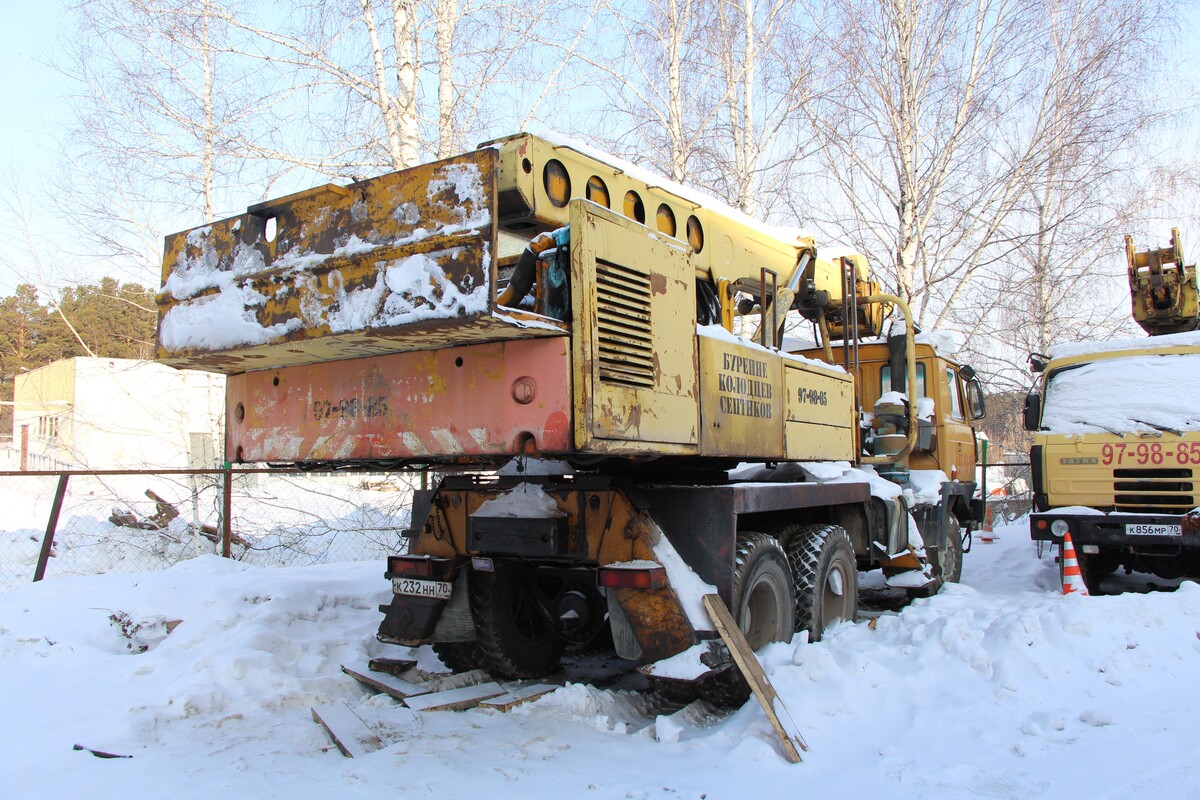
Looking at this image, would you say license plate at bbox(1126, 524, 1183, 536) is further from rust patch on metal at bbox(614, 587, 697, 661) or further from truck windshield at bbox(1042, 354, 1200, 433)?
rust patch on metal at bbox(614, 587, 697, 661)

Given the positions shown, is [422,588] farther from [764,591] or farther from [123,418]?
[123,418]

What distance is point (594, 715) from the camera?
4906mm

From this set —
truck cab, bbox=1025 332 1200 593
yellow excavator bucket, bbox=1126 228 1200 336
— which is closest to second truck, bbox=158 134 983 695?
truck cab, bbox=1025 332 1200 593

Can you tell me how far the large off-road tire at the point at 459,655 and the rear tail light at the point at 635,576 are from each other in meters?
1.65

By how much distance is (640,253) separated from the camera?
14.7 feet

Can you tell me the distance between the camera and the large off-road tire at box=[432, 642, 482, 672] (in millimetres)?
5879

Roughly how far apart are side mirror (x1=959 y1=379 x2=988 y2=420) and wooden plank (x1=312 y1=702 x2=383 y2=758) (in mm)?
8211

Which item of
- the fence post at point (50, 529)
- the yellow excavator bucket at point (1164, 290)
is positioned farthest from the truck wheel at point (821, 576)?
the yellow excavator bucket at point (1164, 290)

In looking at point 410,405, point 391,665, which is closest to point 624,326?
point 410,405

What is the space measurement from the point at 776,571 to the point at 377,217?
10.9 feet

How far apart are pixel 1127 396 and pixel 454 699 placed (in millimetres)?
7875

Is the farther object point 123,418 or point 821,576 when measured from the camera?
point 123,418

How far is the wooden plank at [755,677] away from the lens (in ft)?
13.9

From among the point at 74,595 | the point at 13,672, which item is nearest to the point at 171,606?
the point at 74,595
